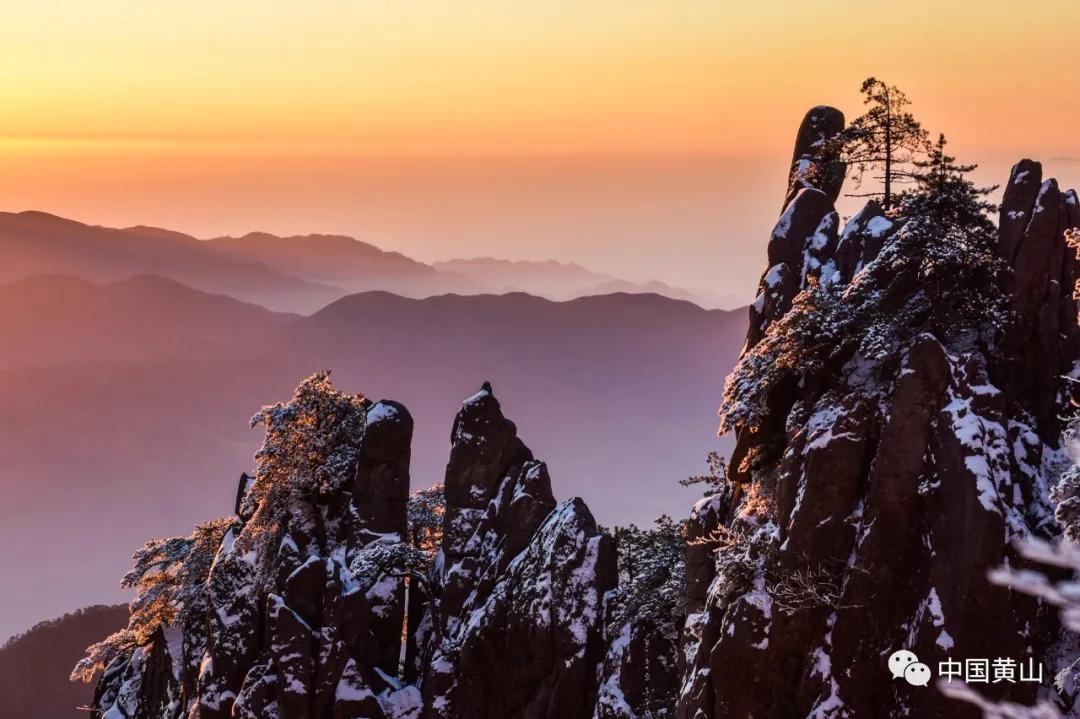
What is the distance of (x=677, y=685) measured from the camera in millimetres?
39312

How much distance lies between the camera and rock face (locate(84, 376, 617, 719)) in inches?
1652

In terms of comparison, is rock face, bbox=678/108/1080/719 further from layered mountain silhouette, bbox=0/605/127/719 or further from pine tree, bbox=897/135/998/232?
layered mountain silhouette, bbox=0/605/127/719

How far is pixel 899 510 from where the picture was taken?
94.9ft

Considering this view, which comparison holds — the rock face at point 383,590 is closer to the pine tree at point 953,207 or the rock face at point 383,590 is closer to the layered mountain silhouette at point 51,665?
the pine tree at point 953,207

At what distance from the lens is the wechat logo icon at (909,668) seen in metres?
27.7

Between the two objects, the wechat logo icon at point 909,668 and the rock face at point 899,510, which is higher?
the rock face at point 899,510

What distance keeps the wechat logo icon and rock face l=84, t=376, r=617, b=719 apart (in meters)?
15.1

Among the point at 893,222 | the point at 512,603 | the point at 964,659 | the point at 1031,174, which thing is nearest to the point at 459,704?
the point at 512,603

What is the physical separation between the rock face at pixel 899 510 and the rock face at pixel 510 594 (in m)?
8.96

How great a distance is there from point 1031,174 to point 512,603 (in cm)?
2432

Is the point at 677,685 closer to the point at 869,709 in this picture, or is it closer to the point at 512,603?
the point at 512,603

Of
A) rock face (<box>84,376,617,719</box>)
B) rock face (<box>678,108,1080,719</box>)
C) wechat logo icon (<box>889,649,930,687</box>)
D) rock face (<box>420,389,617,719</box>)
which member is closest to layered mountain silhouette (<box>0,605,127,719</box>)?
rock face (<box>84,376,617,719</box>)

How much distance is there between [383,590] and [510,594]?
23.3ft

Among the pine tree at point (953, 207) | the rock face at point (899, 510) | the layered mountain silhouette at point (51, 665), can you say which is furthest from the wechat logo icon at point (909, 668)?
the layered mountain silhouette at point (51, 665)
